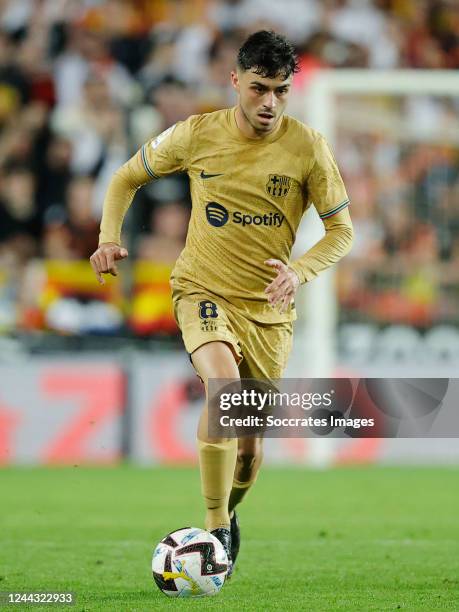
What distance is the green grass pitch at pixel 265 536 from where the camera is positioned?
547 centimetres

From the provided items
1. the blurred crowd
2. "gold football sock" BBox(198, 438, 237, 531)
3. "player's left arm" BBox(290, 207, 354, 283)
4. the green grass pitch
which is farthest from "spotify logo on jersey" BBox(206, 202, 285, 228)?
the blurred crowd

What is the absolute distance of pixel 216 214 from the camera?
237 inches

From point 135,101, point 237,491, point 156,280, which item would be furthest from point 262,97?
point 135,101

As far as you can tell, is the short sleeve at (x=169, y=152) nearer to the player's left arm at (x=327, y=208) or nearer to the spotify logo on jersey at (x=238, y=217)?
the spotify logo on jersey at (x=238, y=217)

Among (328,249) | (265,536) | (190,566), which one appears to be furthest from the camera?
(265,536)

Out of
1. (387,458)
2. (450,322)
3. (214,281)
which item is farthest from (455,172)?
(214,281)

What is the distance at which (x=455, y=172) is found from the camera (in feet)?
41.7

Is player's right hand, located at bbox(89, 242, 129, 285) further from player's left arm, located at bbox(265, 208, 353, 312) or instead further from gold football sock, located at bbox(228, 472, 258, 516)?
gold football sock, located at bbox(228, 472, 258, 516)

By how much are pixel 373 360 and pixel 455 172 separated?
6.62ft

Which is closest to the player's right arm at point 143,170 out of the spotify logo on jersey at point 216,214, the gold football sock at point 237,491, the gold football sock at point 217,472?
the spotify logo on jersey at point 216,214

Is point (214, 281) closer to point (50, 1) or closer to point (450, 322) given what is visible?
point (450, 322)

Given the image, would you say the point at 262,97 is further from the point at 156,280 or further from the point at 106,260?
the point at 156,280

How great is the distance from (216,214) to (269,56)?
79 centimetres

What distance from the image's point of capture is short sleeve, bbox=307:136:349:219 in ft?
19.4
